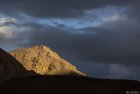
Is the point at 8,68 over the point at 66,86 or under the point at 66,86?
over

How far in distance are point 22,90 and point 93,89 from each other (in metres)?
6.66

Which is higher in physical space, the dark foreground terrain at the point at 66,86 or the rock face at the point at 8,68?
the rock face at the point at 8,68

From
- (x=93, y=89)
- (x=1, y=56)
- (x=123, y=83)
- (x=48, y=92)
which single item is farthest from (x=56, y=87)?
(x=1, y=56)

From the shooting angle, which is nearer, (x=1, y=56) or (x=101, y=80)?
(x=101, y=80)

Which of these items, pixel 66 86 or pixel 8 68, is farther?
pixel 8 68

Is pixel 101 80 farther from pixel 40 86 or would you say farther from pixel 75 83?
pixel 40 86

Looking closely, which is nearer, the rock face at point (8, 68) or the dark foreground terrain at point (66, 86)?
the dark foreground terrain at point (66, 86)

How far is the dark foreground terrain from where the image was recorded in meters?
36.8

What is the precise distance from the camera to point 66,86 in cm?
3750

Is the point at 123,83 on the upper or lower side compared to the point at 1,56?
lower

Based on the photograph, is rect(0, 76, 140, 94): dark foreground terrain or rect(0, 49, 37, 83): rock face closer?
rect(0, 76, 140, 94): dark foreground terrain

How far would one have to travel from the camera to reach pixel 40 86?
121 ft

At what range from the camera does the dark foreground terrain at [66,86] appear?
121ft

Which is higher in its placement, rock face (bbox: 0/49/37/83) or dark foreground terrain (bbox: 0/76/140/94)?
rock face (bbox: 0/49/37/83)
